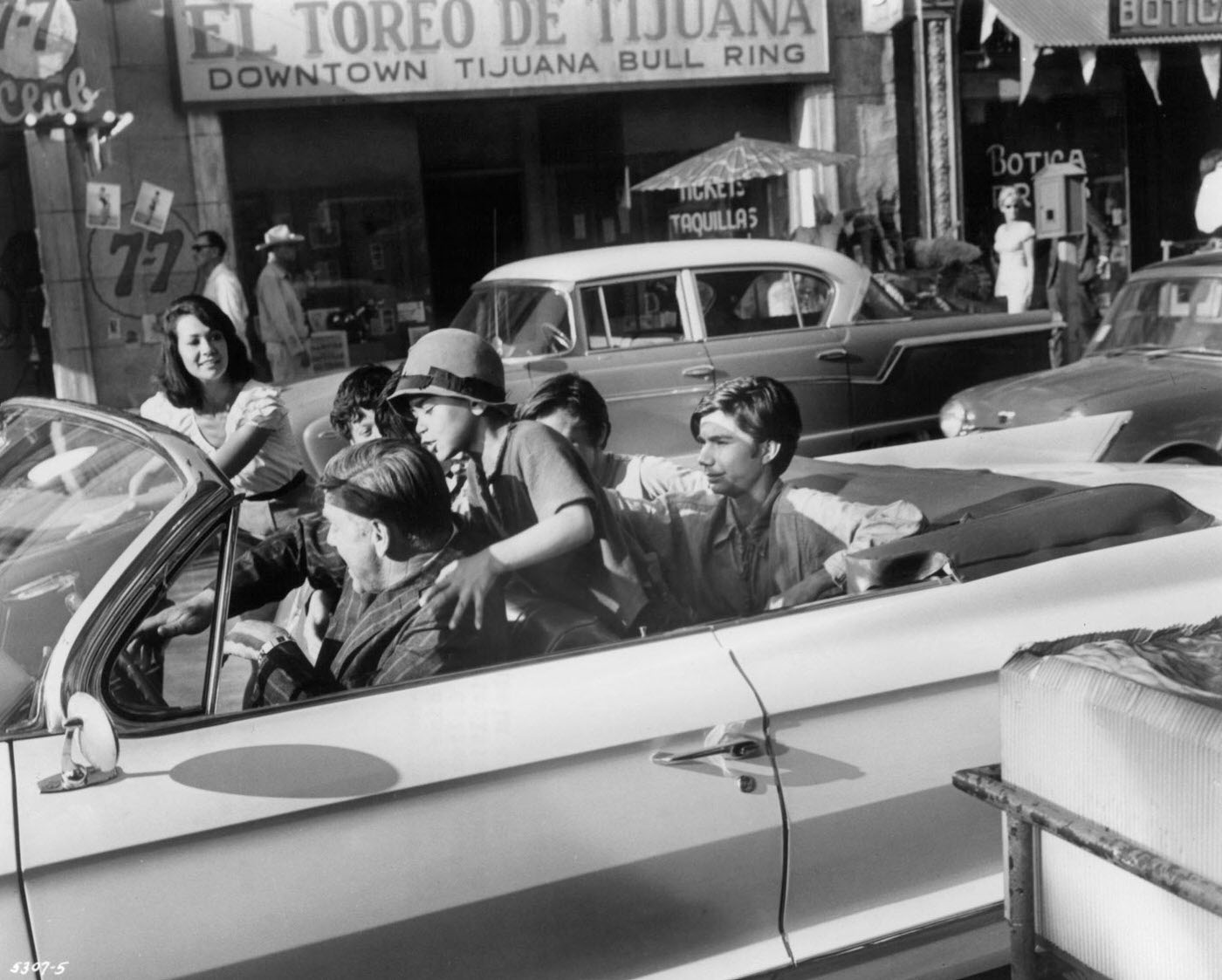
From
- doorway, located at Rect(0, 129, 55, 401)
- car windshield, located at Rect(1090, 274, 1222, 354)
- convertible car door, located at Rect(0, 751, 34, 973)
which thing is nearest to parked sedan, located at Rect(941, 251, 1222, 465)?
car windshield, located at Rect(1090, 274, 1222, 354)

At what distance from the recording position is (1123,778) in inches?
70.9

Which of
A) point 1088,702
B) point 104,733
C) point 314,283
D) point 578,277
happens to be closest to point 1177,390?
point 578,277

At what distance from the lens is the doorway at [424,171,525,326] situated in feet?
42.4

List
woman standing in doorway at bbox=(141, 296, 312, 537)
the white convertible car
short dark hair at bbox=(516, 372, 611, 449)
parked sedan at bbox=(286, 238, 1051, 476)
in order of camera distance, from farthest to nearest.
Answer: parked sedan at bbox=(286, 238, 1051, 476) < woman standing in doorway at bbox=(141, 296, 312, 537) < short dark hair at bbox=(516, 372, 611, 449) < the white convertible car

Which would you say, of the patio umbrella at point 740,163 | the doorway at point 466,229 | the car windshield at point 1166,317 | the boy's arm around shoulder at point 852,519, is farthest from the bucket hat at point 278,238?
the boy's arm around shoulder at point 852,519

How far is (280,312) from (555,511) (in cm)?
897

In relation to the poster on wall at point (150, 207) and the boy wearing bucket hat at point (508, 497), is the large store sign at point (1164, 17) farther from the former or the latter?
the boy wearing bucket hat at point (508, 497)

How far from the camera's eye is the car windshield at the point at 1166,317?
719 cm

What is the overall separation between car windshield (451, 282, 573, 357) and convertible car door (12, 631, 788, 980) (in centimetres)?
517

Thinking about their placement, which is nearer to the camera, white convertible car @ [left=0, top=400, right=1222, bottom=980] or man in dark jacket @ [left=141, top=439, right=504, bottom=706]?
white convertible car @ [left=0, top=400, right=1222, bottom=980]

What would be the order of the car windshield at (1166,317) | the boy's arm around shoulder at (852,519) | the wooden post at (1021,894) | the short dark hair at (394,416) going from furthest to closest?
1. the car windshield at (1166,317)
2. the short dark hair at (394,416)
3. the boy's arm around shoulder at (852,519)
4. the wooden post at (1021,894)

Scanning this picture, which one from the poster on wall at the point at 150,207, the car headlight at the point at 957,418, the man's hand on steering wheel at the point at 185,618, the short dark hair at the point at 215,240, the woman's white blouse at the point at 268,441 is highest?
the poster on wall at the point at 150,207

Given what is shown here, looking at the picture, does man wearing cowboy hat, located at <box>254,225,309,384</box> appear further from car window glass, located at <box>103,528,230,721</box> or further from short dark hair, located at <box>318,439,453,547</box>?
car window glass, located at <box>103,528,230,721</box>

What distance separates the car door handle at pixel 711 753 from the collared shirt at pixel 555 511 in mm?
467
